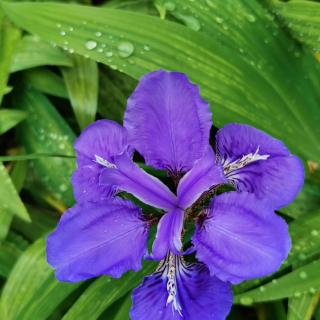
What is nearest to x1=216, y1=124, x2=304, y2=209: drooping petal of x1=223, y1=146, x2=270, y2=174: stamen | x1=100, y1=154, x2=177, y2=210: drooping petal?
x1=223, y1=146, x2=270, y2=174: stamen

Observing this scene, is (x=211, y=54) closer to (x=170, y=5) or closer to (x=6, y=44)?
(x=170, y=5)

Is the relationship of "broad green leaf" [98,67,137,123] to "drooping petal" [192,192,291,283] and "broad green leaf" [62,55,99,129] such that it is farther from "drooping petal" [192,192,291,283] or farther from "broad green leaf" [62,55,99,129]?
"drooping petal" [192,192,291,283]

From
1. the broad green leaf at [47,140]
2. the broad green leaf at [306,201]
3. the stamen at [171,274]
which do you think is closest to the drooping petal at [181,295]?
the stamen at [171,274]

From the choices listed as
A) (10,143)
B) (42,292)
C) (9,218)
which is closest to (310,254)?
(42,292)

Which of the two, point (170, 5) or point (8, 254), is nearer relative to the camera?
point (170, 5)

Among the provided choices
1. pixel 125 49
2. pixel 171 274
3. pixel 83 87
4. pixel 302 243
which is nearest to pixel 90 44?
pixel 125 49

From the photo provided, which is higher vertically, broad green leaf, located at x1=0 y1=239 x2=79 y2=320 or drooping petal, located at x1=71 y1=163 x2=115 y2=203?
drooping petal, located at x1=71 y1=163 x2=115 y2=203

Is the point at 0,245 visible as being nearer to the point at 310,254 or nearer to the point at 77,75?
the point at 77,75
